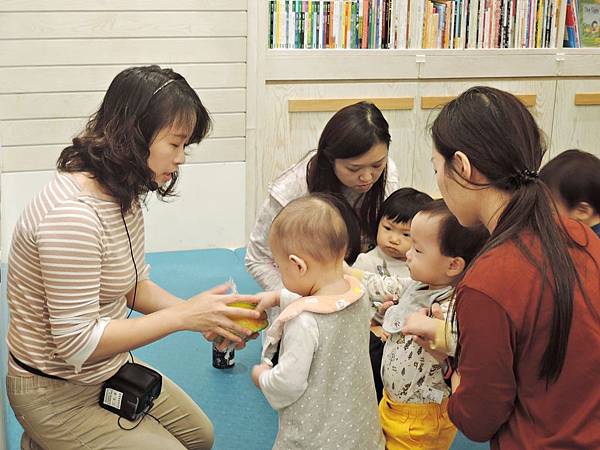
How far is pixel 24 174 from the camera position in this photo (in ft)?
12.3

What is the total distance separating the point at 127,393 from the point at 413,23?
2787mm

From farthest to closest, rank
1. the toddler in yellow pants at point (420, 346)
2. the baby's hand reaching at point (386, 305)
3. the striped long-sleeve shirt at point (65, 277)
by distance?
the baby's hand reaching at point (386, 305), the toddler in yellow pants at point (420, 346), the striped long-sleeve shirt at point (65, 277)

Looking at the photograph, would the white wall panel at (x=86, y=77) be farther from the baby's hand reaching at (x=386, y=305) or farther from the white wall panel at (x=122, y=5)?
the baby's hand reaching at (x=386, y=305)

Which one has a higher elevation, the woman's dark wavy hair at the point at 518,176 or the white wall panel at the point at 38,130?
the woman's dark wavy hair at the point at 518,176

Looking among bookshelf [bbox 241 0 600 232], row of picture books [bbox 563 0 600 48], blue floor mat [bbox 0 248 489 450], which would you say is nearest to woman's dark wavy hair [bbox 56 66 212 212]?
blue floor mat [bbox 0 248 489 450]

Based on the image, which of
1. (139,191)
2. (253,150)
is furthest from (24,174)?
(139,191)

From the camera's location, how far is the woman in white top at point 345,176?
2361 millimetres

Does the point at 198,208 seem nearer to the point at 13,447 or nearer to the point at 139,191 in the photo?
the point at 13,447

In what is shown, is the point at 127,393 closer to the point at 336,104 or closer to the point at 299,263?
the point at 299,263

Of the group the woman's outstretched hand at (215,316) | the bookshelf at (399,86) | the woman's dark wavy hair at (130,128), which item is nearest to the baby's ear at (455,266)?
the woman's outstretched hand at (215,316)

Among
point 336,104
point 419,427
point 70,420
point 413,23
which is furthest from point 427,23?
point 70,420

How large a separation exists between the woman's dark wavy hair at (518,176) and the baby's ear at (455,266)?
1.68 feet

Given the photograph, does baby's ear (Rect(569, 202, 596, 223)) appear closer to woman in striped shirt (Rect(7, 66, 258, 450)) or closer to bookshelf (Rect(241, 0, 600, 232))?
woman in striped shirt (Rect(7, 66, 258, 450))

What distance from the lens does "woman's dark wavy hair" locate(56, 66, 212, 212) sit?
172 centimetres
